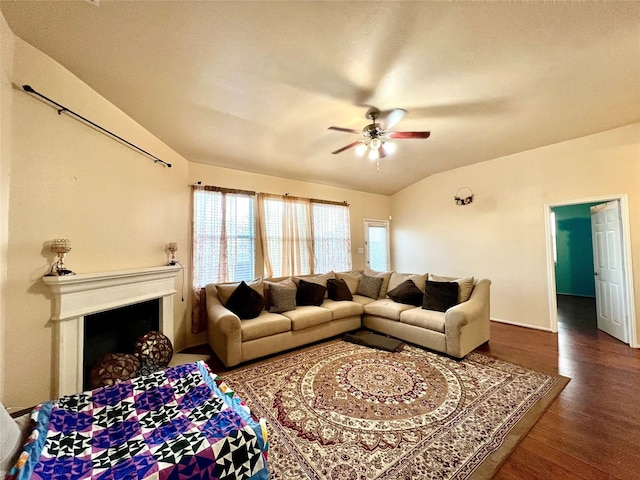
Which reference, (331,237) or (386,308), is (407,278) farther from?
(331,237)

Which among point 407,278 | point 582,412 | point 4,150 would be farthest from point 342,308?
point 4,150

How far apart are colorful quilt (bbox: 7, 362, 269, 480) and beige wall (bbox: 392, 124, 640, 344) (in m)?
4.60

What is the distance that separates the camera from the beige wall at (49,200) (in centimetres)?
158

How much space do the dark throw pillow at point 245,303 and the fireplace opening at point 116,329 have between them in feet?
2.69

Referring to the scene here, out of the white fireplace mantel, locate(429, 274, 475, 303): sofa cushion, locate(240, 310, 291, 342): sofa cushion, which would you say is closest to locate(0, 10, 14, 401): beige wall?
the white fireplace mantel

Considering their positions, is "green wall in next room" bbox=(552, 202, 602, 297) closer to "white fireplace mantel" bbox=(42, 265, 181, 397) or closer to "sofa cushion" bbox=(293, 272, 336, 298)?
"sofa cushion" bbox=(293, 272, 336, 298)

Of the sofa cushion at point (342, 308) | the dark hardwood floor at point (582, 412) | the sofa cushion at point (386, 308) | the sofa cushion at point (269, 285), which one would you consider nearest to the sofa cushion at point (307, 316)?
the sofa cushion at point (342, 308)

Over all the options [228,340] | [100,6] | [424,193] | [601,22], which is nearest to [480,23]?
[601,22]

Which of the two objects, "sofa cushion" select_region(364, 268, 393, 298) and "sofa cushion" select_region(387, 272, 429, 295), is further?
"sofa cushion" select_region(364, 268, 393, 298)

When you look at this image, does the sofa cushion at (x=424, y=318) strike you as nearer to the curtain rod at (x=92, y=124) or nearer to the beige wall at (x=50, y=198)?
the beige wall at (x=50, y=198)

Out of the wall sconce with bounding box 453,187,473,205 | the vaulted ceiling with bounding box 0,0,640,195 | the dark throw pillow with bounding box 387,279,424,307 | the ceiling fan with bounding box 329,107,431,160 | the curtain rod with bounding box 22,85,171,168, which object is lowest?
the dark throw pillow with bounding box 387,279,424,307

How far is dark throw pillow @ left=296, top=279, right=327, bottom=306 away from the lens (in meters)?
3.80

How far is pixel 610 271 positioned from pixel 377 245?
147 inches

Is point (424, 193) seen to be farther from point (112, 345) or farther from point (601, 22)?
point (112, 345)
